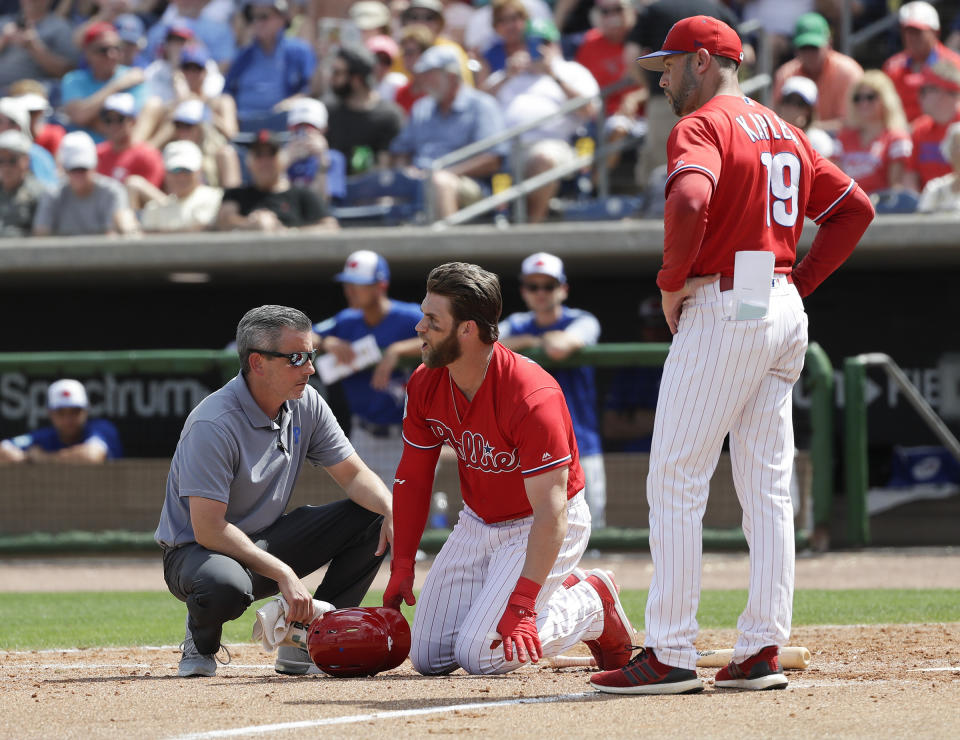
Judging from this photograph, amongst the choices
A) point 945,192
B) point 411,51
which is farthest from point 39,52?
point 945,192

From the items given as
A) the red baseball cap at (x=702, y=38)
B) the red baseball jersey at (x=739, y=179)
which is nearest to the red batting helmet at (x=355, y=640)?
the red baseball jersey at (x=739, y=179)

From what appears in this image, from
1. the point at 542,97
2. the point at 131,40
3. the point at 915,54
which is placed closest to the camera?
the point at 915,54

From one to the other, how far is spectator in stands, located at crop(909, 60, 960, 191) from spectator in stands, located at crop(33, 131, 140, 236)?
5694 millimetres

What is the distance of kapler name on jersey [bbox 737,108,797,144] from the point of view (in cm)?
419

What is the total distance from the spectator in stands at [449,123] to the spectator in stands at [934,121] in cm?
306

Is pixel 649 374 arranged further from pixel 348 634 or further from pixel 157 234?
pixel 348 634

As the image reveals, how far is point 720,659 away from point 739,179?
5.41ft

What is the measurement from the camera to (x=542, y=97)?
1153 centimetres

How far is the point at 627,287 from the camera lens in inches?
463

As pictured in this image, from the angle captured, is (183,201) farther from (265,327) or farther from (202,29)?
(265,327)

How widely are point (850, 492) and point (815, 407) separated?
60cm

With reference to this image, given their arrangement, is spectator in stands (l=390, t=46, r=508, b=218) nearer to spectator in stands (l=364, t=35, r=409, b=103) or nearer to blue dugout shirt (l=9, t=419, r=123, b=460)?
spectator in stands (l=364, t=35, r=409, b=103)

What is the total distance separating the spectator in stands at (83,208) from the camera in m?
11.0

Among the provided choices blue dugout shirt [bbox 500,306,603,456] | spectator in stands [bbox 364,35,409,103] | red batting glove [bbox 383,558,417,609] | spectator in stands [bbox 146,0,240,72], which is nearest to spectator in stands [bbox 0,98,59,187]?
spectator in stands [bbox 146,0,240,72]
